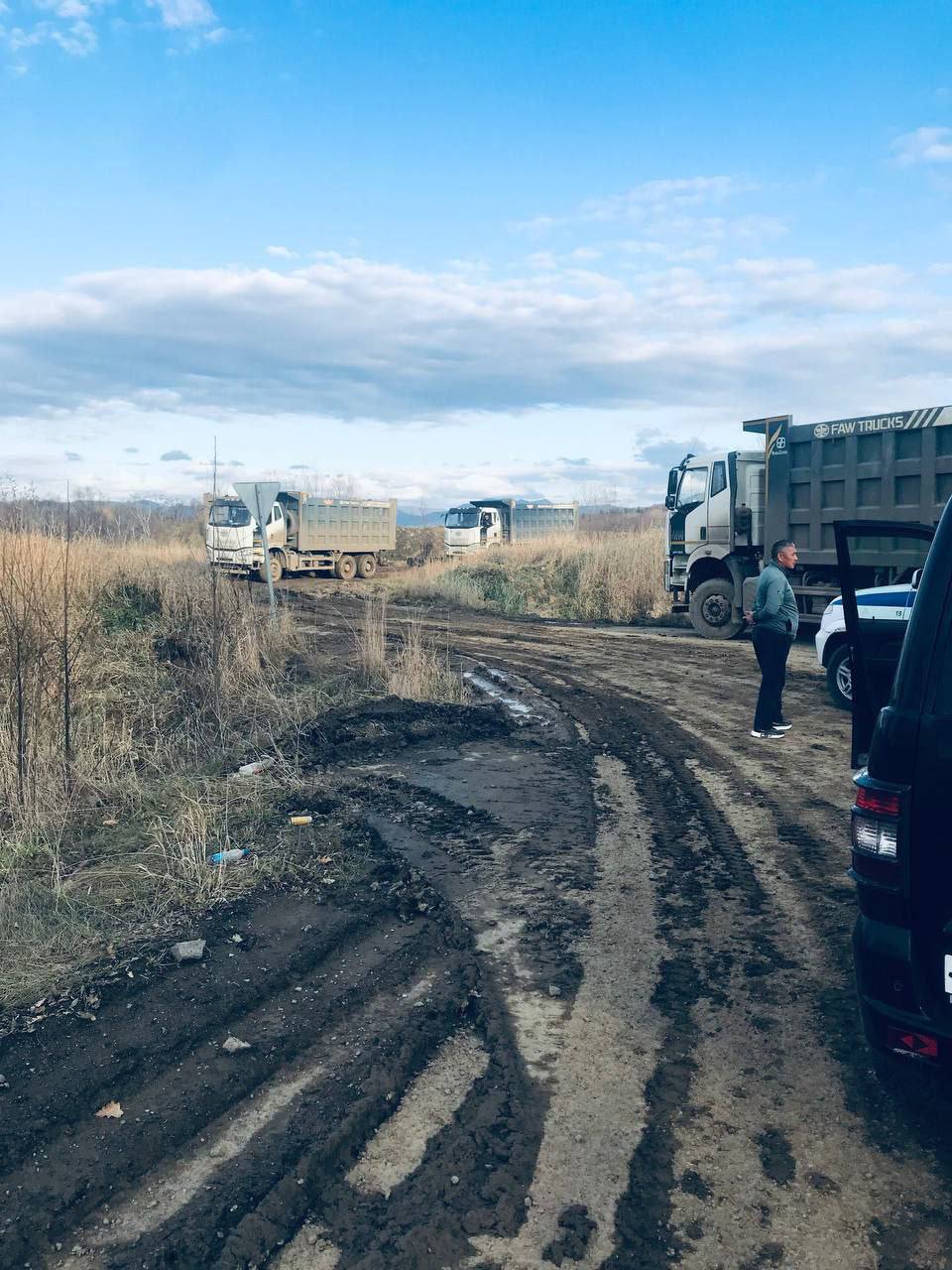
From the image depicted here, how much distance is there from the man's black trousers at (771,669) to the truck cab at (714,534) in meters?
7.03

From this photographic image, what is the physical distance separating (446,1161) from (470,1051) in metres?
0.65

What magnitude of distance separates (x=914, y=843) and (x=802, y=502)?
12405mm

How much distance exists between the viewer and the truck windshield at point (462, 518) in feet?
120

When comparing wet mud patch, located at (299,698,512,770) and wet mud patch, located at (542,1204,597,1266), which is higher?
wet mud patch, located at (299,698,512,770)

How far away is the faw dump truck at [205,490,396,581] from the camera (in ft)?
89.4

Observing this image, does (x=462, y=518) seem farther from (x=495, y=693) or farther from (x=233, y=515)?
(x=495, y=693)

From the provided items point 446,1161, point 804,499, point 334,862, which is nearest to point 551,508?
point 804,499

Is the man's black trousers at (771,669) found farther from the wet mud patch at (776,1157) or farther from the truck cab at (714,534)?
the truck cab at (714,534)

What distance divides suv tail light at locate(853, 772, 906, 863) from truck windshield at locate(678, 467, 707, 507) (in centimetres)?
1403

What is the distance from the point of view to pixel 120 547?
1551 cm

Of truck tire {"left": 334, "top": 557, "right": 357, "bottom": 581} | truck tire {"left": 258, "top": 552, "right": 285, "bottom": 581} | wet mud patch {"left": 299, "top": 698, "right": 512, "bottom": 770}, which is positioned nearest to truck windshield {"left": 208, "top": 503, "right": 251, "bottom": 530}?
truck tire {"left": 258, "top": 552, "right": 285, "bottom": 581}

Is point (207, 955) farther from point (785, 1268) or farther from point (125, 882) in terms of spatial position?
point (785, 1268)

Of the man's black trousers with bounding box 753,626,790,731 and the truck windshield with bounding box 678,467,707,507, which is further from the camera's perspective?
the truck windshield with bounding box 678,467,707,507

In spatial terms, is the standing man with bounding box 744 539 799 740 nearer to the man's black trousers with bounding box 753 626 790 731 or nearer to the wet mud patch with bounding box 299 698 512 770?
the man's black trousers with bounding box 753 626 790 731
